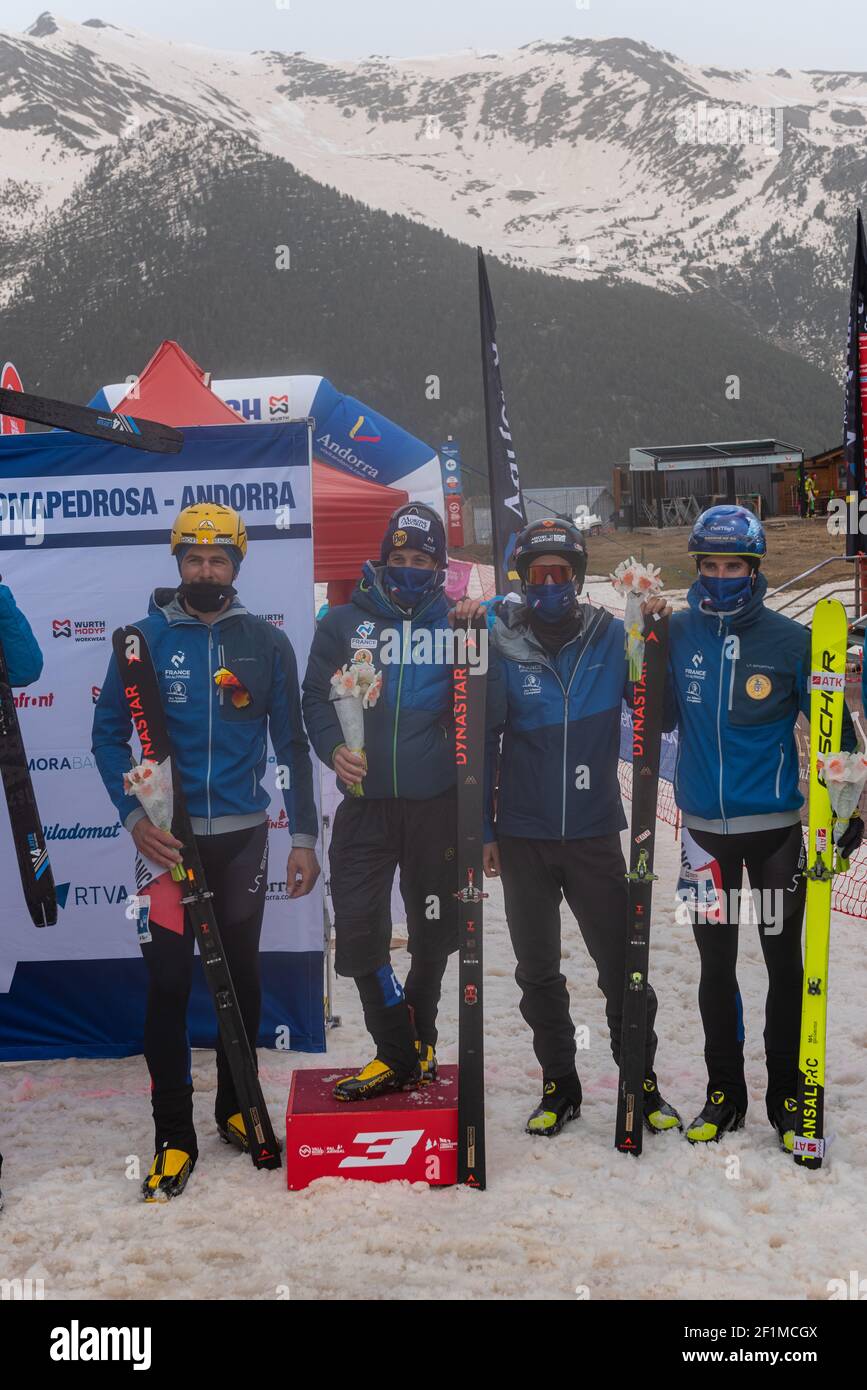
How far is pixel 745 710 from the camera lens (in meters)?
3.77

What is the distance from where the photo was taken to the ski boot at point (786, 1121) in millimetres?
3814

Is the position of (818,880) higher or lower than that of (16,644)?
lower

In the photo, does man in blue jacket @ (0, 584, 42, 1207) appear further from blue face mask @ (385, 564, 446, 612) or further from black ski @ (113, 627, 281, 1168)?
blue face mask @ (385, 564, 446, 612)

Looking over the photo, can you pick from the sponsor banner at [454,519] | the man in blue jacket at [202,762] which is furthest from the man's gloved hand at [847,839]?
the sponsor banner at [454,519]

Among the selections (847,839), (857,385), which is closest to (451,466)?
(857,385)

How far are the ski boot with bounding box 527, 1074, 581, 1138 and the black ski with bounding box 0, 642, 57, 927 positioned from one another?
1890 millimetres

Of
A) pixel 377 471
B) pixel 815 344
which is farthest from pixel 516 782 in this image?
pixel 815 344

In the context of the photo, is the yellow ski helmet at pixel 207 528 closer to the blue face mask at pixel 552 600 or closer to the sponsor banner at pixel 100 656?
the sponsor banner at pixel 100 656

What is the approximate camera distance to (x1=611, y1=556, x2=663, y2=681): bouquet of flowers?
151 inches

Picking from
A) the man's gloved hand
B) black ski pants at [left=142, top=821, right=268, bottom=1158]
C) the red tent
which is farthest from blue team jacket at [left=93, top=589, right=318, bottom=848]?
the red tent

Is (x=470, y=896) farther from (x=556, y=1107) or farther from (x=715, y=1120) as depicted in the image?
(x=715, y=1120)

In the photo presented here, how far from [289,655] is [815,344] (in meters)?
162

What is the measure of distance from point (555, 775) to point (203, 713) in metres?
1.26

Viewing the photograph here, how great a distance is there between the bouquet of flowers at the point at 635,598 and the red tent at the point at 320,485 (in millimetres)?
4166
